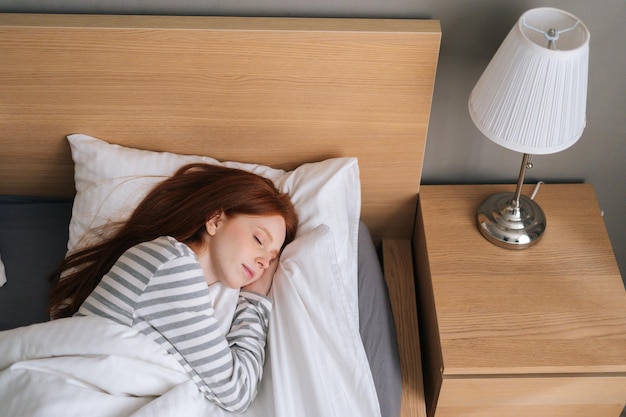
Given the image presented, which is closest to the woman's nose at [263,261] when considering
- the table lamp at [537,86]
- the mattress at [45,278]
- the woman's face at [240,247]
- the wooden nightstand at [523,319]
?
the woman's face at [240,247]

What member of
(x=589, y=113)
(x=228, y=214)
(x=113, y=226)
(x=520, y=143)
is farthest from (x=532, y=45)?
(x=113, y=226)

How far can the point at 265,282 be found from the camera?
1.19m

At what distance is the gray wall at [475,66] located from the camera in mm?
1172

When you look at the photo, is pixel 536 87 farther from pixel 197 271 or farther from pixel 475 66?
pixel 197 271

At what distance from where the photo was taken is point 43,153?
135cm

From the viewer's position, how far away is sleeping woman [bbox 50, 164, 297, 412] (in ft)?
3.45

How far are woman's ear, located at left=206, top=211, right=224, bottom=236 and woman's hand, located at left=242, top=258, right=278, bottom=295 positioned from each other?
12 cm

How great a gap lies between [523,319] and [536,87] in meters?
0.44

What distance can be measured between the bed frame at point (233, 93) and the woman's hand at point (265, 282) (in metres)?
0.27

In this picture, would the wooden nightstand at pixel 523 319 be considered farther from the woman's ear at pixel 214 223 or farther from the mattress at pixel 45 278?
the woman's ear at pixel 214 223

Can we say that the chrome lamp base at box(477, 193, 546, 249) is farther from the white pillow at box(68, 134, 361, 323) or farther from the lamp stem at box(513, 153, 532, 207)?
the white pillow at box(68, 134, 361, 323)

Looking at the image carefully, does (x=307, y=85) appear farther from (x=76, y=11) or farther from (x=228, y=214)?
(x=76, y=11)

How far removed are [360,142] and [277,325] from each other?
1.41ft

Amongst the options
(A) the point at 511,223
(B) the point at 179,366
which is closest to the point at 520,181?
(A) the point at 511,223
